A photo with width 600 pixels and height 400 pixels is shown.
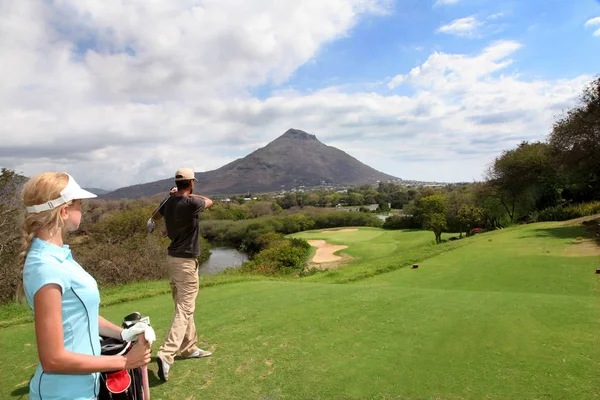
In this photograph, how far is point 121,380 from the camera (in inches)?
92.2

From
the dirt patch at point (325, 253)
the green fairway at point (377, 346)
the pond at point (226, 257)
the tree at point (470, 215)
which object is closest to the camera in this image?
the green fairway at point (377, 346)

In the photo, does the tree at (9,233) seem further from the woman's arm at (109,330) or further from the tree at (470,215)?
the tree at (470,215)

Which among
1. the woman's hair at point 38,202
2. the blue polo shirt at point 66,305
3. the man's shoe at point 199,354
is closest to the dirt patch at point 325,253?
the man's shoe at point 199,354

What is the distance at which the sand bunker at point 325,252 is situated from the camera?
3512 centimetres

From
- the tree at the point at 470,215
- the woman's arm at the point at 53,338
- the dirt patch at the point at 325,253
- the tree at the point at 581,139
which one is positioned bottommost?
the dirt patch at the point at 325,253

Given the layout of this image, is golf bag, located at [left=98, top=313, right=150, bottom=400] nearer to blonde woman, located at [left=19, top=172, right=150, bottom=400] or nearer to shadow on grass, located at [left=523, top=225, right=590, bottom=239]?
blonde woman, located at [left=19, top=172, right=150, bottom=400]

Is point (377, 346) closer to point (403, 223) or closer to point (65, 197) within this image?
point (65, 197)

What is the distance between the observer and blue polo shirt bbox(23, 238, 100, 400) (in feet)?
6.27

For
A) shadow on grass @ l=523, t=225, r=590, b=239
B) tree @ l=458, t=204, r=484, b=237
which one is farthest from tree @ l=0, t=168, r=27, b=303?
tree @ l=458, t=204, r=484, b=237

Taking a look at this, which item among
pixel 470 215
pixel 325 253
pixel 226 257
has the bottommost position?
pixel 226 257

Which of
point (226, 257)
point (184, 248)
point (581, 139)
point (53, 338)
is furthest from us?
point (226, 257)

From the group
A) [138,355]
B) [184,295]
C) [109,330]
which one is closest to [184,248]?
[184,295]

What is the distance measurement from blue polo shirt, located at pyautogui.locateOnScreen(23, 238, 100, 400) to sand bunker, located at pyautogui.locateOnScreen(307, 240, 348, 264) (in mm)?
32014

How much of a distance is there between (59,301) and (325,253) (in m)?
37.9
